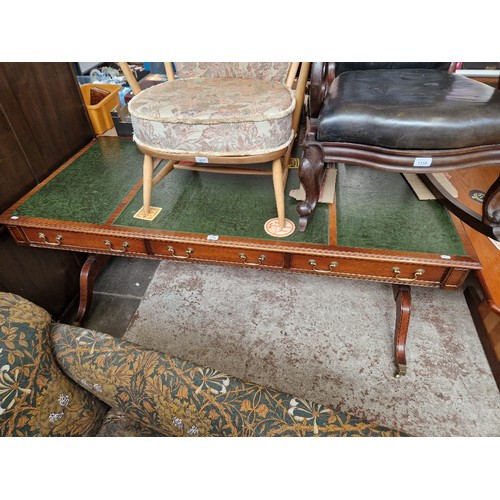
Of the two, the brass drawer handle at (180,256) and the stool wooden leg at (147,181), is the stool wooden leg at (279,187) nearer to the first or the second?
the brass drawer handle at (180,256)

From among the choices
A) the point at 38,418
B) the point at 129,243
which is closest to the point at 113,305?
the point at 129,243

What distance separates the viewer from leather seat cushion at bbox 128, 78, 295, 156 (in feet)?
3.76

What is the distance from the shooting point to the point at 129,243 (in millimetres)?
1442

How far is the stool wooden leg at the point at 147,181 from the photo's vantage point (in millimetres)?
1376

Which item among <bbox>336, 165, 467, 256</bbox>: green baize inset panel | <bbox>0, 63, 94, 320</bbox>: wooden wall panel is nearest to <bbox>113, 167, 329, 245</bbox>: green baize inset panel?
<bbox>336, 165, 467, 256</bbox>: green baize inset panel

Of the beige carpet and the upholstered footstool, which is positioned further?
the beige carpet

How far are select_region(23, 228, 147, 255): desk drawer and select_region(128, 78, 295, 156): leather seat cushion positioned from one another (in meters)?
0.43

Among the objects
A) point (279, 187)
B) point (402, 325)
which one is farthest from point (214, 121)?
point (402, 325)

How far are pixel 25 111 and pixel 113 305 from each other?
39.9 inches

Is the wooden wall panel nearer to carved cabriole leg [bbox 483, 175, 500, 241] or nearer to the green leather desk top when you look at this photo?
the green leather desk top

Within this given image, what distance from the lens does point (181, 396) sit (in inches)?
36.4

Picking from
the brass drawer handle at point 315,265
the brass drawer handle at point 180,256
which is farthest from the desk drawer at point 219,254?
the brass drawer handle at point 315,265

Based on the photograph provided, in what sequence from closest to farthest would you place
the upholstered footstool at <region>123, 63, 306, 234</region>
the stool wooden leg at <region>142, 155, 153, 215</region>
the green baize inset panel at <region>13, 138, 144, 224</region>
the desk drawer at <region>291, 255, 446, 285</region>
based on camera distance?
the upholstered footstool at <region>123, 63, 306, 234</region> < the desk drawer at <region>291, 255, 446, 285</region> < the stool wooden leg at <region>142, 155, 153, 215</region> < the green baize inset panel at <region>13, 138, 144, 224</region>

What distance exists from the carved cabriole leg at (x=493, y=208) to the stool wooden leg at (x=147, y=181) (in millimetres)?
1321
